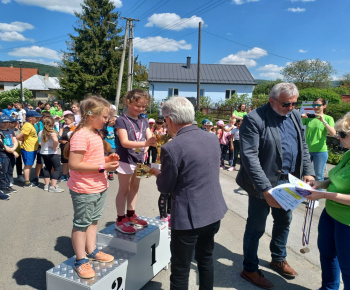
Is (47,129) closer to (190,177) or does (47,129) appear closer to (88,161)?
(88,161)

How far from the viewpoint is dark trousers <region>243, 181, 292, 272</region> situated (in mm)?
2914

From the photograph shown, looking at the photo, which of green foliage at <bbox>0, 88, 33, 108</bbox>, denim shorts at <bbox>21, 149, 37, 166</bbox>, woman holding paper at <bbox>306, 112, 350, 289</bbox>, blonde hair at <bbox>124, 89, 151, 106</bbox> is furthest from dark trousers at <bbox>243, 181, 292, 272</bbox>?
green foliage at <bbox>0, 88, 33, 108</bbox>

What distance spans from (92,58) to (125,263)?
33264 mm

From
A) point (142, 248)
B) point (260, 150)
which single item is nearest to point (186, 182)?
point (260, 150)

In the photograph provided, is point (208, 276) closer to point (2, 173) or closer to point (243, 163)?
point (243, 163)

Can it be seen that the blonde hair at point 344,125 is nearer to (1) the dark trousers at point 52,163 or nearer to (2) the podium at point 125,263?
(2) the podium at point 125,263

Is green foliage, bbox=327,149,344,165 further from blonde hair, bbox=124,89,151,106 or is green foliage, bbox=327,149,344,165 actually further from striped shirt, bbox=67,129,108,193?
striped shirt, bbox=67,129,108,193

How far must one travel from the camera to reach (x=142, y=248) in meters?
2.86

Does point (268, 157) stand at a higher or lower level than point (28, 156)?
higher

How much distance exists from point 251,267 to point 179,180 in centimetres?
161

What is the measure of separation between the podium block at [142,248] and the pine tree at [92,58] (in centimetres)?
3137

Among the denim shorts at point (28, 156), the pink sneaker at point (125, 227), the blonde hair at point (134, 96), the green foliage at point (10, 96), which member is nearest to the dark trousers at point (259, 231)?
the pink sneaker at point (125, 227)

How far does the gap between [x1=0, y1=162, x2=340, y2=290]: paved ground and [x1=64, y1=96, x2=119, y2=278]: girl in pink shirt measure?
855mm

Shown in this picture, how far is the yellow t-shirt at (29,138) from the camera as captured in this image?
641 centimetres
